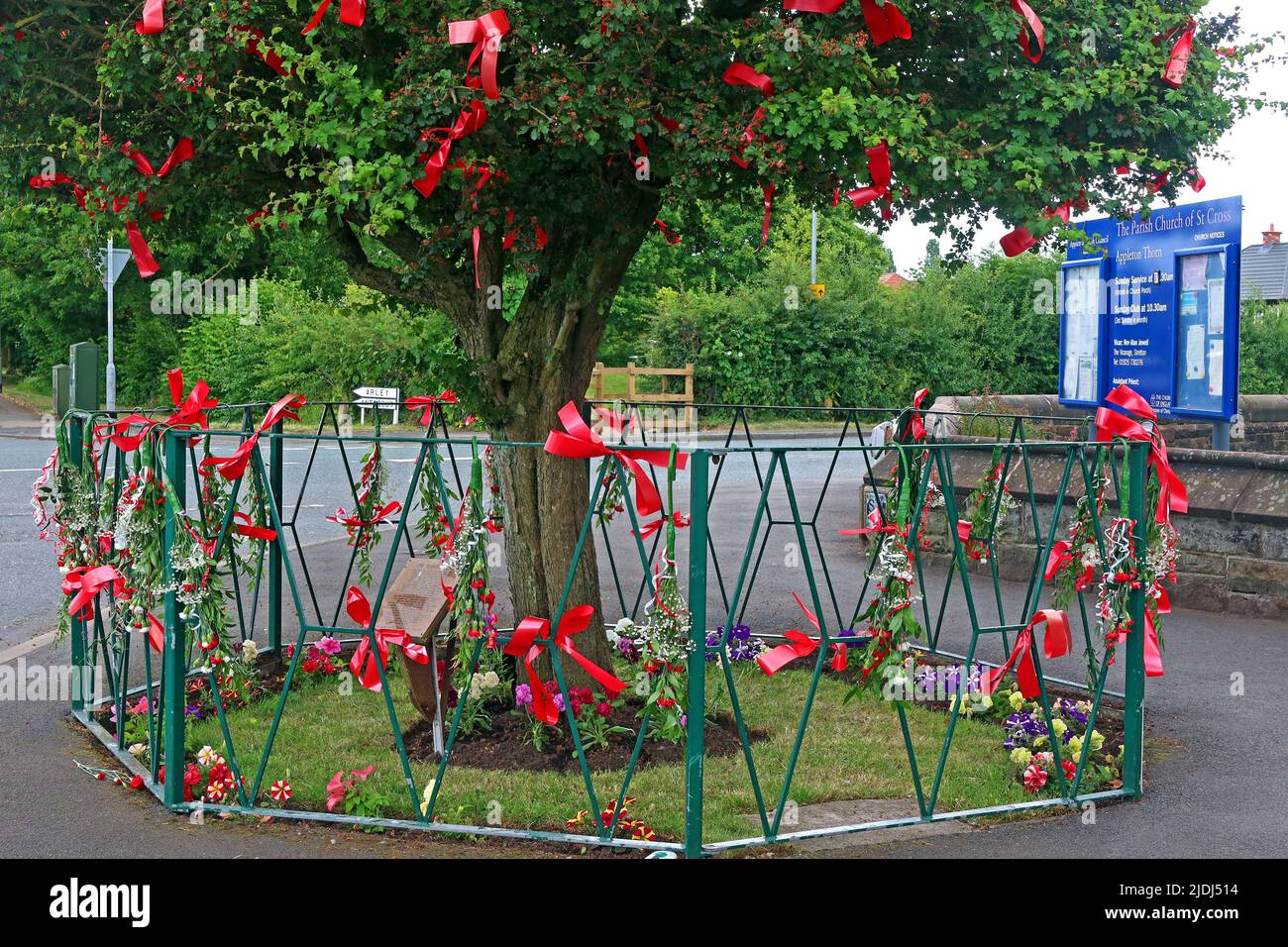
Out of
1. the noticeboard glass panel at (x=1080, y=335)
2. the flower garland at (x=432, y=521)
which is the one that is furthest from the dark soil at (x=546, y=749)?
the noticeboard glass panel at (x=1080, y=335)

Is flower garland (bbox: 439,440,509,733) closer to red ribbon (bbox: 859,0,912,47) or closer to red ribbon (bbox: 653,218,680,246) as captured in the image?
red ribbon (bbox: 653,218,680,246)

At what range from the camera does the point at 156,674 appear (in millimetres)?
7398

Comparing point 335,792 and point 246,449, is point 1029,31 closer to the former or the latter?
point 246,449

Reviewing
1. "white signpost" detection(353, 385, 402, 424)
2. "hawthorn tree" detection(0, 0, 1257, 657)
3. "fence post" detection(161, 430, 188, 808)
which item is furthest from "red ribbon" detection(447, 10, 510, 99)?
"fence post" detection(161, 430, 188, 808)

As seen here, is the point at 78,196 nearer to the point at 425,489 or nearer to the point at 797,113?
the point at 425,489

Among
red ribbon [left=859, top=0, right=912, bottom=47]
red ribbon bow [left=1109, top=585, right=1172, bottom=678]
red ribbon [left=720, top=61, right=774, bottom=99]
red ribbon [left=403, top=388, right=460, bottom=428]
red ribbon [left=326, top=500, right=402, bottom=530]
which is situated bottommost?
red ribbon bow [left=1109, top=585, right=1172, bottom=678]

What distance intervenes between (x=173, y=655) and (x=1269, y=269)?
62.8 m

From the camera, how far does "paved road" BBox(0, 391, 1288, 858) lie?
466 cm

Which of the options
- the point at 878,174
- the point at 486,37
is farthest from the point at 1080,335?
the point at 486,37

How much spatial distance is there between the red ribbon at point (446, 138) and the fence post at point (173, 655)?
4.61ft

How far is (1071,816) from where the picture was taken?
5.04 m

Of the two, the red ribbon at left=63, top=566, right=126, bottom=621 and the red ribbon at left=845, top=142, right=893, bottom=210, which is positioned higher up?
the red ribbon at left=845, top=142, right=893, bottom=210

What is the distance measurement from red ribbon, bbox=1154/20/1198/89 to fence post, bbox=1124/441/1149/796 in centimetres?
147

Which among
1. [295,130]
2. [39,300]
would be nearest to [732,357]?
[39,300]
